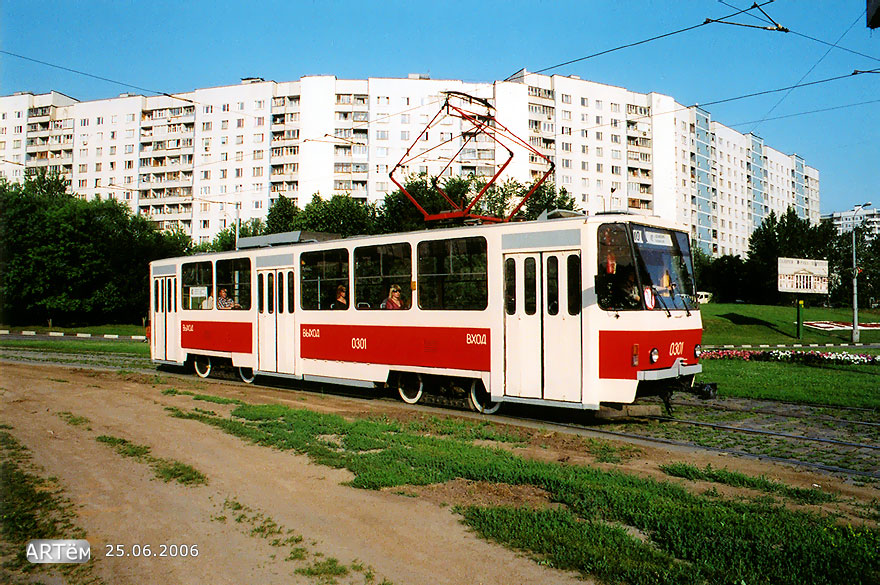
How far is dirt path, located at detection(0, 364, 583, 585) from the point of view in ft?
15.6

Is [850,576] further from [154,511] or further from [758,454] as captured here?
[154,511]

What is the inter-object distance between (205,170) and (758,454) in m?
83.1

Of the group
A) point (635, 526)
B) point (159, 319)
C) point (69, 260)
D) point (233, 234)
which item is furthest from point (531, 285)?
point (233, 234)

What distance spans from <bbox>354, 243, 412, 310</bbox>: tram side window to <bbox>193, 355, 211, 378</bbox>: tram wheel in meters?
6.79

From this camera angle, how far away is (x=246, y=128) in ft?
264

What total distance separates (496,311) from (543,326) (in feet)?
3.02

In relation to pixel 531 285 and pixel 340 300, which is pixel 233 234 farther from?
pixel 531 285

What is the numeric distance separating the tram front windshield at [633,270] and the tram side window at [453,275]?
214 centimetres

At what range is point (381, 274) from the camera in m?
13.6

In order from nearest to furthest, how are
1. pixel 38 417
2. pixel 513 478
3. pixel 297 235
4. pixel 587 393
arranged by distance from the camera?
pixel 513 478
pixel 587 393
pixel 38 417
pixel 297 235

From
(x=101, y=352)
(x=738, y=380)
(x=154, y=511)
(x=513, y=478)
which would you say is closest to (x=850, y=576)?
(x=513, y=478)

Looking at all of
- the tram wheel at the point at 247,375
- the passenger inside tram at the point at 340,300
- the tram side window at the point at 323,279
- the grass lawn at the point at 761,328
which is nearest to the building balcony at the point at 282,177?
the grass lawn at the point at 761,328

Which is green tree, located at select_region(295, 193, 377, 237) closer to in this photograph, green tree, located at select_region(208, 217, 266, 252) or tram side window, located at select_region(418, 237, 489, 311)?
green tree, located at select_region(208, 217, 266, 252)

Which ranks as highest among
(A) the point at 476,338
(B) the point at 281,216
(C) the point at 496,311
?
(B) the point at 281,216
